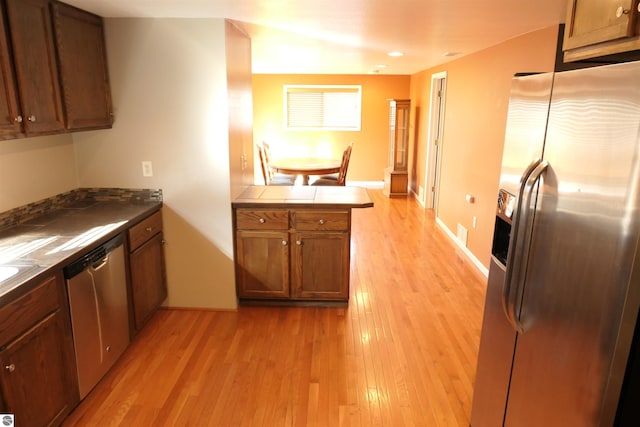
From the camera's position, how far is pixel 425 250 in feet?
15.6

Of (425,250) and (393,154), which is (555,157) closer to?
(425,250)

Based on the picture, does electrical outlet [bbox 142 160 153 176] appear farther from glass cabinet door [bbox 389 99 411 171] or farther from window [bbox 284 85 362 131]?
window [bbox 284 85 362 131]

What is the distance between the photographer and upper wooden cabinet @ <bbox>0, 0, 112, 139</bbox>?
1.98 meters

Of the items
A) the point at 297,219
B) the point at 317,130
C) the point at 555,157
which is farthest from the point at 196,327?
the point at 317,130

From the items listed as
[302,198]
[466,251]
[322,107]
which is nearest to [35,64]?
[302,198]

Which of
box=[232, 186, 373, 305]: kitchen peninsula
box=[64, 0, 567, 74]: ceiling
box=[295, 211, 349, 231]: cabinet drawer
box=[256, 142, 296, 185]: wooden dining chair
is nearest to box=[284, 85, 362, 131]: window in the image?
box=[256, 142, 296, 185]: wooden dining chair

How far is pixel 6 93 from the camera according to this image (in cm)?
196

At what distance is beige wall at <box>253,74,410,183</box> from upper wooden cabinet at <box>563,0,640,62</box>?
647 cm

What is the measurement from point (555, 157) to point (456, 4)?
54.3 inches

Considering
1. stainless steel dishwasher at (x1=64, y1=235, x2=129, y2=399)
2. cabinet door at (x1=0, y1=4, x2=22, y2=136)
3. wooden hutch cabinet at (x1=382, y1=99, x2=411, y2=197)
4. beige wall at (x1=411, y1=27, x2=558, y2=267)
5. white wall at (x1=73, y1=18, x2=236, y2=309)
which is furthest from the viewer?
wooden hutch cabinet at (x1=382, y1=99, x2=411, y2=197)

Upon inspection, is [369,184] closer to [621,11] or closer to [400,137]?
[400,137]

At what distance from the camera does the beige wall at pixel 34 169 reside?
2.39 metres

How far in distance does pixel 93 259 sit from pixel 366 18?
83.6 inches

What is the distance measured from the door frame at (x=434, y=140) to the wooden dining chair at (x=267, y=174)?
2.06 metres
